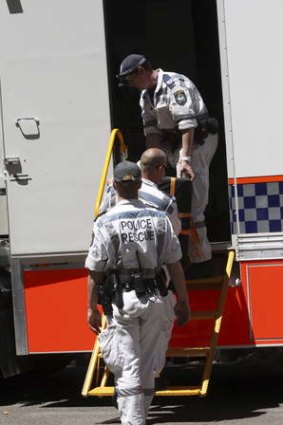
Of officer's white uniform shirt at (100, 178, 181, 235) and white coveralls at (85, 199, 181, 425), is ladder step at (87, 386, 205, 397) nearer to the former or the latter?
white coveralls at (85, 199, 181, 425)

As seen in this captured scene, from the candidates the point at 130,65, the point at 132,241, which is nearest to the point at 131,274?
the point at 132,241

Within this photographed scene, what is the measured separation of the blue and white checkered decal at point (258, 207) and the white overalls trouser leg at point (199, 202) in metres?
0.21

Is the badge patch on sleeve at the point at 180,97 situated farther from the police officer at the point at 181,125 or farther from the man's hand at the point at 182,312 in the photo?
the man's hand at the point at 182,312

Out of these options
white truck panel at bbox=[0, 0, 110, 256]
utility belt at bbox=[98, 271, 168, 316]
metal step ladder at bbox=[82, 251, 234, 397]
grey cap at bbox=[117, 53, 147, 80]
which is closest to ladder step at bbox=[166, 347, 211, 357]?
metal step ladder at bbox=[82, 251, 234, 397]

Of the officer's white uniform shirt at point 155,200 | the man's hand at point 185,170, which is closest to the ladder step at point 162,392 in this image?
the officer's white uniform shirt at point 155,200

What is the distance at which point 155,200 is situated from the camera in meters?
5.68

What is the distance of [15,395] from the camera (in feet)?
24.7

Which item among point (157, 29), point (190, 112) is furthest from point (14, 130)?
point (157, 29)

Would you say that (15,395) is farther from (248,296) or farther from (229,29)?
(229,29)

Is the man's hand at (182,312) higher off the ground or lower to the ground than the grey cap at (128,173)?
lower

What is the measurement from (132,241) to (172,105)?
54.3 inches

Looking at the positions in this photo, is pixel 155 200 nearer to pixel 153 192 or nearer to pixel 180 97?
pixel 153 192

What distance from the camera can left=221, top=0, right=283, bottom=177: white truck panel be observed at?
633 centimetres

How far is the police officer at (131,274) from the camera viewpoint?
5.34 m
